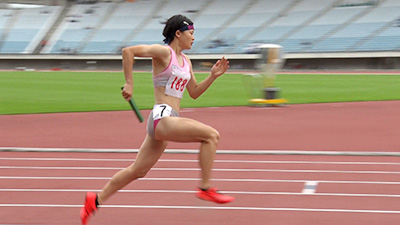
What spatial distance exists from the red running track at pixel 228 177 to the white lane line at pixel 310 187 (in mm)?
23

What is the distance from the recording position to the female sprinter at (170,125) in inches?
226

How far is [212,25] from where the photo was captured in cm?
5597

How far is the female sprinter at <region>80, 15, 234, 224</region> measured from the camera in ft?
18.8

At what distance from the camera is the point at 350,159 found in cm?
1019

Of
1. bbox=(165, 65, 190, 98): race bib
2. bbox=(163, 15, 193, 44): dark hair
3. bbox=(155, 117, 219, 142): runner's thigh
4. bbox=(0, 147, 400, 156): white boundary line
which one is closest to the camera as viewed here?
bbox=(155, 117, 219, 142): runner's thigh

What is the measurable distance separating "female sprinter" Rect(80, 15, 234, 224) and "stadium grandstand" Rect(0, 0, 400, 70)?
135 feet

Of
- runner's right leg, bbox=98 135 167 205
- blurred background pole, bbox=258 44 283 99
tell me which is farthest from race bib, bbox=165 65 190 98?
blurred background pole, bbox=258 44 283 99

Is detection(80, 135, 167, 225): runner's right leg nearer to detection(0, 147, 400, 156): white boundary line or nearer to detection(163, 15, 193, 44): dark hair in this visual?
detection(163, 15, 193, 44): dark hair

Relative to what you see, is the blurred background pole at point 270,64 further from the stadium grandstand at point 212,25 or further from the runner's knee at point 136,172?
the stadium grandstand at point 212,25

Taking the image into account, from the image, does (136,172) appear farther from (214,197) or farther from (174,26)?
(174,26)

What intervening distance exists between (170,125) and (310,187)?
2.78 m

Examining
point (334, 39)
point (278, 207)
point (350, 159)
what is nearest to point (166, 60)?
point (278, 207)

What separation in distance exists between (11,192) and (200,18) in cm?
5076

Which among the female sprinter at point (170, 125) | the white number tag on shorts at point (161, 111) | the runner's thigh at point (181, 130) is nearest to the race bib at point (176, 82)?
the female sprinter at point (170, 125)
